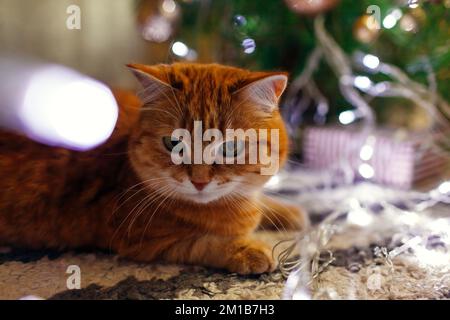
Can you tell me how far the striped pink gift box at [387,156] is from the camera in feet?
5.04

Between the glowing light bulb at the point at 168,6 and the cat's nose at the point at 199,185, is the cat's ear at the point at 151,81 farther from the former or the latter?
the glowing light bulb at the point at 168,6

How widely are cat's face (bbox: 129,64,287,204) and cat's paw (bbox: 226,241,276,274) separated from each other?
0.13 meters

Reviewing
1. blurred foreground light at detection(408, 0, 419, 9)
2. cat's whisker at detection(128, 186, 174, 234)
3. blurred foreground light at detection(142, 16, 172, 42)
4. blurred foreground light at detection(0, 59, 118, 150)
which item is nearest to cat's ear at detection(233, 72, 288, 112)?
cat's whisker at detection(128, 186, 174, 234)

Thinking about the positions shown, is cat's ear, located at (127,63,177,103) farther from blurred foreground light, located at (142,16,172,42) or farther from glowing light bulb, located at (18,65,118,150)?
blurred foreground light, located at (142,16,172,42)

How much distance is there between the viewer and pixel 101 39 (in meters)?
1.89

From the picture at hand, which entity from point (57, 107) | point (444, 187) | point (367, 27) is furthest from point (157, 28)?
point (444, 187)

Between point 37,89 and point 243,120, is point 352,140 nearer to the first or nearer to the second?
point 243,120

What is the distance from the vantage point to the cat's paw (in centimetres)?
88

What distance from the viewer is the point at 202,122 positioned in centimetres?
85

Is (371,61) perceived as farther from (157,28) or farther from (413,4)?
(157,28)

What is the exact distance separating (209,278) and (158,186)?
0.23m

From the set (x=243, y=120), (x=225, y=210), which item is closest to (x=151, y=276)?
(x=225, y=210)

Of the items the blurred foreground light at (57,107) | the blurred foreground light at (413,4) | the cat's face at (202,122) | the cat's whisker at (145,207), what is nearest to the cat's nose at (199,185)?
the cat's face at (202,122)

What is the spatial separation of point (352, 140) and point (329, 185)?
9.2 inches
